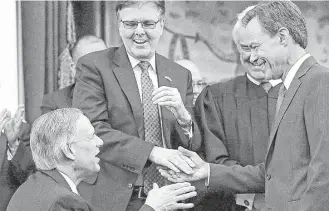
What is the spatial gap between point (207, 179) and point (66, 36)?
5.89 feet

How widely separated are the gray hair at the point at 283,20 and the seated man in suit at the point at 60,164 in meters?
0.91

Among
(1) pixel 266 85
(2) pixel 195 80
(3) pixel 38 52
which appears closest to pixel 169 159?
(1) pixel 266 85

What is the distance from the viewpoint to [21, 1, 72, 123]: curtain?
15.1 ft

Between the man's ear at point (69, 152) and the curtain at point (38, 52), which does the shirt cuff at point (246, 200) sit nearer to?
the man's ear at point (69, 152)

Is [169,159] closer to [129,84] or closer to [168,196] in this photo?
[168,196]

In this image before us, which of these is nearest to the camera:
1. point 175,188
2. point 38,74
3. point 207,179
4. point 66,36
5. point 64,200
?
point 64,200

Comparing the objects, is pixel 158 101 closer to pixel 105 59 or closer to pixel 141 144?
pixel 141 144

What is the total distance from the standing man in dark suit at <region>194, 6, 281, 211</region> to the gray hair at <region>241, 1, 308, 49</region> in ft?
1.75

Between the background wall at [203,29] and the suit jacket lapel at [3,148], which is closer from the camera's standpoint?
the suit jacket lapel at [3,148]

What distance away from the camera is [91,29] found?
5.10 m

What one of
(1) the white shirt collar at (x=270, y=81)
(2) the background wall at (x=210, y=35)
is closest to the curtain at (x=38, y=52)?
(2) the background wall at (x=210, y=35)

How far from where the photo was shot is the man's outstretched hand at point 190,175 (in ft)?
11.5

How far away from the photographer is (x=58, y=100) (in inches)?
163

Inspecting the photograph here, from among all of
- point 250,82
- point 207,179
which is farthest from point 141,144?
point 250,82
